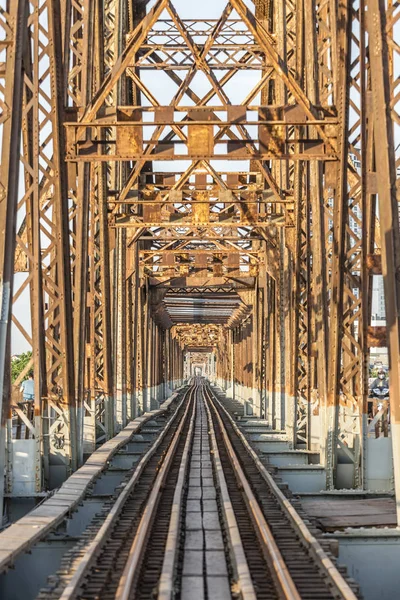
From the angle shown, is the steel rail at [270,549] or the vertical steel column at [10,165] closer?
the steel rail at [270,549]

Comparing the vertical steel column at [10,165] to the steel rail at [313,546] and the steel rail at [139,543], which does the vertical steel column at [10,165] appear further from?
the steel rail at [313,546]

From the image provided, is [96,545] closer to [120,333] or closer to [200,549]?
[200,549]

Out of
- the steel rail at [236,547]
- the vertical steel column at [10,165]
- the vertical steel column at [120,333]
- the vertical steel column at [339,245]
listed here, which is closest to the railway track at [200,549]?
the steel rail at [236,547]

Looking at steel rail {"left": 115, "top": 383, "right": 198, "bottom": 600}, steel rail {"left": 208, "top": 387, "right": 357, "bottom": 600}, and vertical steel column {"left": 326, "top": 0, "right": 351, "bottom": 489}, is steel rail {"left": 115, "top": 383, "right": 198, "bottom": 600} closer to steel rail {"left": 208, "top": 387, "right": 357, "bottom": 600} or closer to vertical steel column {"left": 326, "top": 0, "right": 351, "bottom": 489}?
steel rail {"left": 208, "top": 387, "right": 357, "bottom": 600}

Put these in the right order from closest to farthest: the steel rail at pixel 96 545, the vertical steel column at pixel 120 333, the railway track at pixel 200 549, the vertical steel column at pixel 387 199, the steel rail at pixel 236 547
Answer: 1. the steel rail at pixel 96 545
2. the steel rail at pixel 236 547
3. the railway track at pixel 200 549
4. the vertical steel column at pixel 387 199
5. the vertical steel column at pixel 120 333

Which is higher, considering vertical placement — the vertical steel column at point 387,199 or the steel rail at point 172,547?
the vertical steel column at point 387,199

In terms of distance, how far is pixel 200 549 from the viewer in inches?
387

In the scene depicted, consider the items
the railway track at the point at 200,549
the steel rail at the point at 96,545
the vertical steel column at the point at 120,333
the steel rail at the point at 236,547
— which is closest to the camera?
the steel rail at the point at 96,545

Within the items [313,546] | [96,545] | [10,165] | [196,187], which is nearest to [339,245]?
[10,165]

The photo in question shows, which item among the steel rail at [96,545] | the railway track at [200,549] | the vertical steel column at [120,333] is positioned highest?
the vertical steel column at [120,333]

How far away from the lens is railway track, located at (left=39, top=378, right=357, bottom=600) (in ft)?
25.7

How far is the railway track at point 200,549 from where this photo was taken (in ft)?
25.7

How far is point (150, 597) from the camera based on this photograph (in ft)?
25.5

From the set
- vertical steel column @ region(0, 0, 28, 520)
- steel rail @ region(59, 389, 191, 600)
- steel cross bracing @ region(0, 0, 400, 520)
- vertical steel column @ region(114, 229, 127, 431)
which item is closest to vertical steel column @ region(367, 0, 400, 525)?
steel cross bracing @ region(0, 0, 400, 520)
